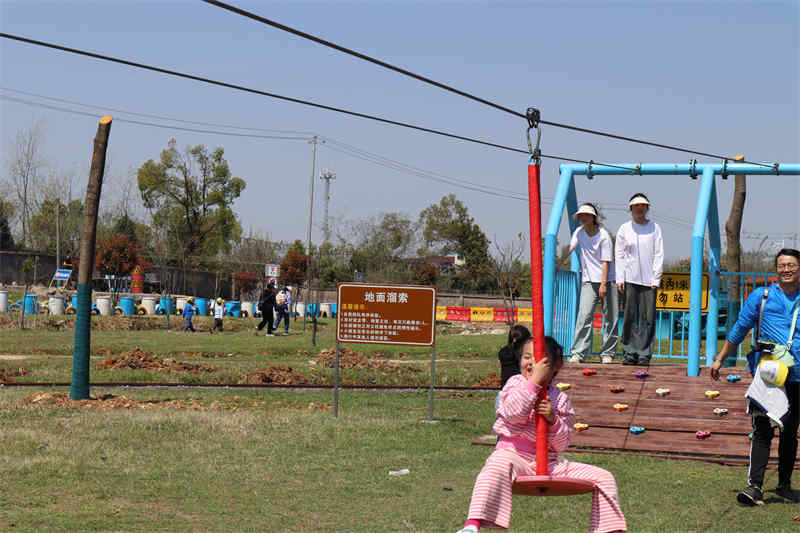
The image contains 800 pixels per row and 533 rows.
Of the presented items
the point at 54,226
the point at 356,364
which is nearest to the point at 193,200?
the point at 54,226

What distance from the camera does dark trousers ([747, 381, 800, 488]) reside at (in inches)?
311

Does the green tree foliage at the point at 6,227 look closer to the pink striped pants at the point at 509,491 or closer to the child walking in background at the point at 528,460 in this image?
the child walking in background at the point at 528,460

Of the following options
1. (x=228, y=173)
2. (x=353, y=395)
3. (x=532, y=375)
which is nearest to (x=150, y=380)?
(x=353, y=395)

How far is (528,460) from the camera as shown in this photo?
17.7 feet

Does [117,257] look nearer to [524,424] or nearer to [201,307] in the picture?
[201,307]

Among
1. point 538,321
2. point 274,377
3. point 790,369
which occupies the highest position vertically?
point 538,321

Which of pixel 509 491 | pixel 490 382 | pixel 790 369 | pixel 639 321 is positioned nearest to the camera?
pixel 509 491

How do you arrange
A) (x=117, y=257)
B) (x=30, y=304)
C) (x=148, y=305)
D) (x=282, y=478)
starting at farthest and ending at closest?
(x=117, y=257)
(x=148, y=305)
(x=30, y=304)
(x=282, y=478)

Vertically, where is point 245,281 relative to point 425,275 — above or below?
below

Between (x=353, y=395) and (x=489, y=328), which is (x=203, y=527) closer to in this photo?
(x=353, y=395)

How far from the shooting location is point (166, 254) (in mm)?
68500

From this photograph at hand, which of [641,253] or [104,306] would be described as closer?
[641,253]

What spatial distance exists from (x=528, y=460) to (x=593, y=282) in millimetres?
6843

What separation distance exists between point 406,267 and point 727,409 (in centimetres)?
7055
